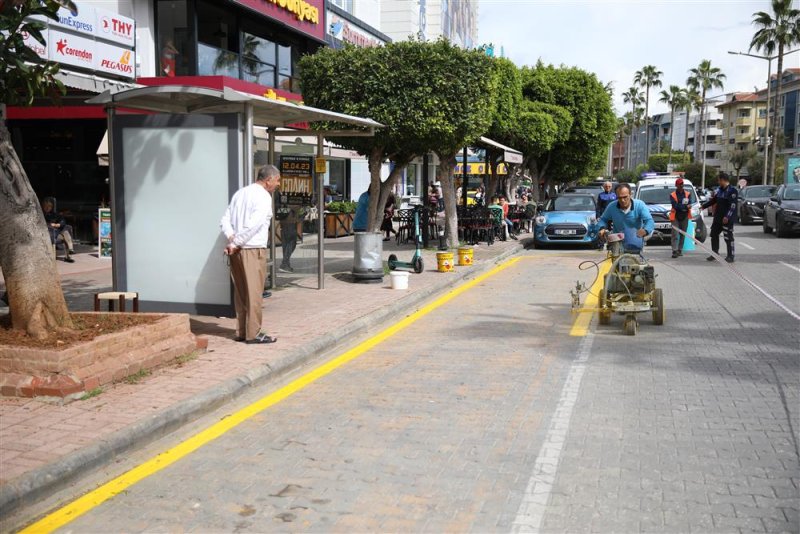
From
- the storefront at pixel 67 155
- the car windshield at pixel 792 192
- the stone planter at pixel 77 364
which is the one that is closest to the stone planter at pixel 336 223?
the storefront at pixel 67 155

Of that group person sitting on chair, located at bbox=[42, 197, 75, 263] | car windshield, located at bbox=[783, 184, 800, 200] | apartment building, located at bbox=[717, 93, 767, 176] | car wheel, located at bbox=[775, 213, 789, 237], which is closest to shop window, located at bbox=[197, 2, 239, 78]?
person sitting on chair, located at bbox=[42, 197, 75, 263]

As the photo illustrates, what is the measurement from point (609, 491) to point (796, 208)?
23.6 m

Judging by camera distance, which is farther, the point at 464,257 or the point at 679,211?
the point at 679,211

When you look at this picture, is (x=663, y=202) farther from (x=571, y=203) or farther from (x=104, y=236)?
(x=104, y=236)

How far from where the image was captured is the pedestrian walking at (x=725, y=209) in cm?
1661

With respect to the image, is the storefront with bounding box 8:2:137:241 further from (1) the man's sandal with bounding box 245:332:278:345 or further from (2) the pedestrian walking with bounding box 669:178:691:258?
(2) the pedestrian walking with bounding box 669:178:691:258

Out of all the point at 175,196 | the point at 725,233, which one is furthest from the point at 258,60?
the point at 175,196

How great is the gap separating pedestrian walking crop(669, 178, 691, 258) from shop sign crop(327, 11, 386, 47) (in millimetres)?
13183

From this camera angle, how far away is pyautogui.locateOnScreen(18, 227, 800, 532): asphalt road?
161 inches

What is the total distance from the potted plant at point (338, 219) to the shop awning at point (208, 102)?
12595 mm

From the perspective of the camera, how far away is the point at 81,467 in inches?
183

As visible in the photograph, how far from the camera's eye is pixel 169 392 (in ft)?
20.2

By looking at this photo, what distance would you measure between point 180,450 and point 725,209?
1437cm

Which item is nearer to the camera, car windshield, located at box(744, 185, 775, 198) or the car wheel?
the car wheel
